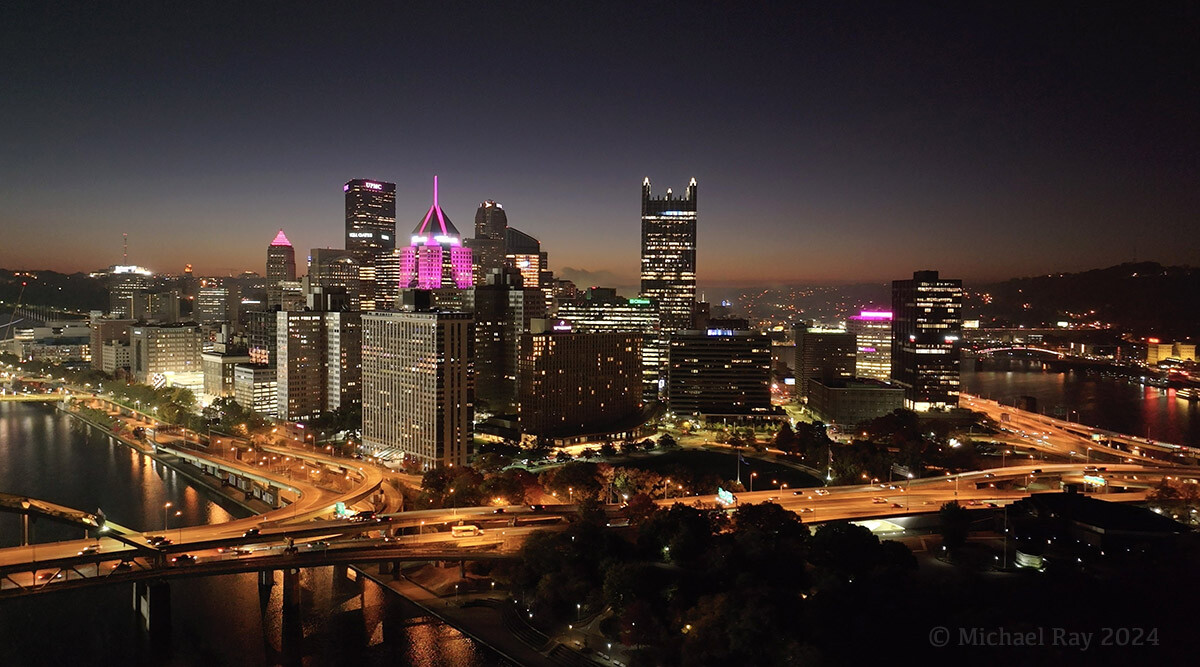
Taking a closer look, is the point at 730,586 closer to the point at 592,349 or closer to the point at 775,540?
the point at 775,540

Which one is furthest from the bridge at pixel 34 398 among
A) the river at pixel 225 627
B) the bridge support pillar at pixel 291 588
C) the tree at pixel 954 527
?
the tree at pixel 954 527

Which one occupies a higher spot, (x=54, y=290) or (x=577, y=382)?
(x=54, y=290)

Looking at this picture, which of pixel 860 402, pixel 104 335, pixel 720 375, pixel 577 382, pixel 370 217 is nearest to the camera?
pixel 577 382

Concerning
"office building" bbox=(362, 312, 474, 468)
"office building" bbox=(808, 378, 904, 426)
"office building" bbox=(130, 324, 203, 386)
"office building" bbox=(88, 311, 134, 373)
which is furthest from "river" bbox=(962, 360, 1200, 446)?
"office building" bbox=(88, 311, 134, 373)

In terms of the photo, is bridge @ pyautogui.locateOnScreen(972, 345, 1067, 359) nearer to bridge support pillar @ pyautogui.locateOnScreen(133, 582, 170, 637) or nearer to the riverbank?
the riverbank

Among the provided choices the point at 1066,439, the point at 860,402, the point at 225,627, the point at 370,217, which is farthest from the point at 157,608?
the point at 370,217

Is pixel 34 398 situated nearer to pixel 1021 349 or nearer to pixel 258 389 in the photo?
pixel 258 389

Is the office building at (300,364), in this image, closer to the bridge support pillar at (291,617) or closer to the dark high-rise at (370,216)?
the bridge support pillar at (291,617)
